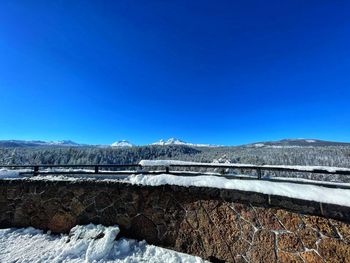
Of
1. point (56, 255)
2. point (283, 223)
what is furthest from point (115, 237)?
point (283, 223)

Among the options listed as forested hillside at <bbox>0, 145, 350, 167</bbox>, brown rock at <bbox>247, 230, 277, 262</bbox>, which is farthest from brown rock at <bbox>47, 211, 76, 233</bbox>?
forested hillside at <bbox>0, 145, 350, 167</bbox>

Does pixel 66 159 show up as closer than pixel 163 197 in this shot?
No

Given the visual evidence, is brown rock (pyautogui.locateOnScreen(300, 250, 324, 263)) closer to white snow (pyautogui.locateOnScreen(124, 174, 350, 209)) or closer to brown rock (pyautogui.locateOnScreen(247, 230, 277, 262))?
brown rock (pyautogui.locateOnScreen(247, 230, 277, 262))

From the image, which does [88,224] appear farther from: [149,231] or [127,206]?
[149,231]

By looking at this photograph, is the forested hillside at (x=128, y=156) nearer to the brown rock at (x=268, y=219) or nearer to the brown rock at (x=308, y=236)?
the brown rock at (x=268, y=219)

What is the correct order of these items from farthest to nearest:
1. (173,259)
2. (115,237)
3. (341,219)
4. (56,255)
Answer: (115,237) → (56,255) → (173,259) → (341,219)

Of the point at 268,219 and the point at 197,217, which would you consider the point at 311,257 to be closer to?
the point at 268,219
